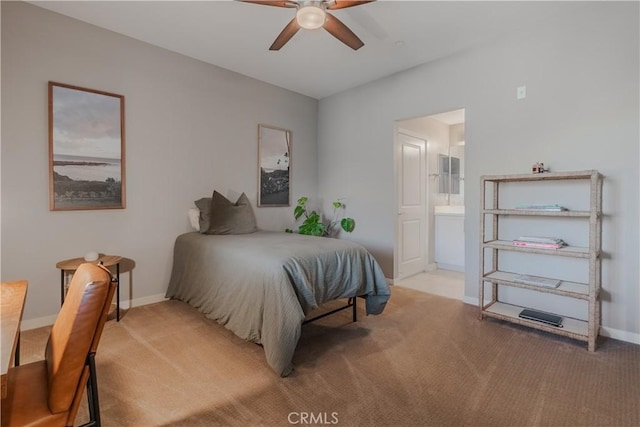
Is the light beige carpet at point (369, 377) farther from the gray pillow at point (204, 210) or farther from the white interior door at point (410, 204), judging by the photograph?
the white interior door at point (410, 204)

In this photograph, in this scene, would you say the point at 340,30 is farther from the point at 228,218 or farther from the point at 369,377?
the point at 369,377

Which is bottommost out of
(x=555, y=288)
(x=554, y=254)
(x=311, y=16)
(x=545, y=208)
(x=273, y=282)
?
(x=555, y=288)

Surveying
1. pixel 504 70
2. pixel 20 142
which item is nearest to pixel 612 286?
pixel 504 70

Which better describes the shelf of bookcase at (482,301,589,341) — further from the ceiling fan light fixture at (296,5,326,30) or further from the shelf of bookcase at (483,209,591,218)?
the ceiling fan light fixture at (296,5,326,30)

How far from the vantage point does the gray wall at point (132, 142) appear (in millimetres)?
2533

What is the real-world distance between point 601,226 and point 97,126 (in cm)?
457

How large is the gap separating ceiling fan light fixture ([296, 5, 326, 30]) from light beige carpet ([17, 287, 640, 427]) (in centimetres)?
240

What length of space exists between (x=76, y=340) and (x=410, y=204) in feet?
13.4

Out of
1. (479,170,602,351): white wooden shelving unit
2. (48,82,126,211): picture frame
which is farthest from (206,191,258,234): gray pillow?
(479,170,602,351): white wooden shelving unit

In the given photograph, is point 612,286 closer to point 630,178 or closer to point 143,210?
point 630,178

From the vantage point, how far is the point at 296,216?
4570 mm

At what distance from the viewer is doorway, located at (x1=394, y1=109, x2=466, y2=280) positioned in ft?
13.8

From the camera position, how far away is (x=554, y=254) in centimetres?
246

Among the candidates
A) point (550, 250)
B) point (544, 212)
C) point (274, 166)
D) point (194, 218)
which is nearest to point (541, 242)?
point (550, 250)
